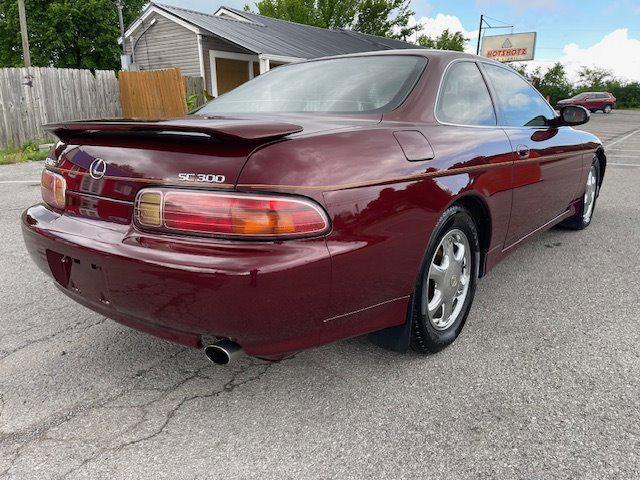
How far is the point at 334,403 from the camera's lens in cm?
212

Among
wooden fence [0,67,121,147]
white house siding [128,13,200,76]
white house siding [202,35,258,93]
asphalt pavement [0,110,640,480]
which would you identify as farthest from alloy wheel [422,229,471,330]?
white house siding [128,13,200,76]

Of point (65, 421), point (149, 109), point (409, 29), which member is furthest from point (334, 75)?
point (409, 29)

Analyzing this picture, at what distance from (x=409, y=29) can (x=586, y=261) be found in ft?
131

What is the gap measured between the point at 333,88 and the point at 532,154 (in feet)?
4.53

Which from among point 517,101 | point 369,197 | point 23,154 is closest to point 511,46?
point 23,154

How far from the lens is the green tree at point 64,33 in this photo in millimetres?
33719

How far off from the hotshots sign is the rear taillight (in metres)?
51.3

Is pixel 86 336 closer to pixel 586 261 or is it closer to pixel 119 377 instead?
pixel 119 377

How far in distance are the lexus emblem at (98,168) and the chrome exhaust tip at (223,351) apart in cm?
80

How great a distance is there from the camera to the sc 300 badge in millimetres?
1702

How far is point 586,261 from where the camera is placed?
397cm

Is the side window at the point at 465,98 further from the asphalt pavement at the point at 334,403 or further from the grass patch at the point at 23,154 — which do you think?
the grass patch at the point at 23,154

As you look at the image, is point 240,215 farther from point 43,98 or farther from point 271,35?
point 271,35

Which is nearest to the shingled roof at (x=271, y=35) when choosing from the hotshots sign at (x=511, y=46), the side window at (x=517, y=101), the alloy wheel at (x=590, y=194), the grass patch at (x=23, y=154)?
the grass patch at (x=23, y=154)
